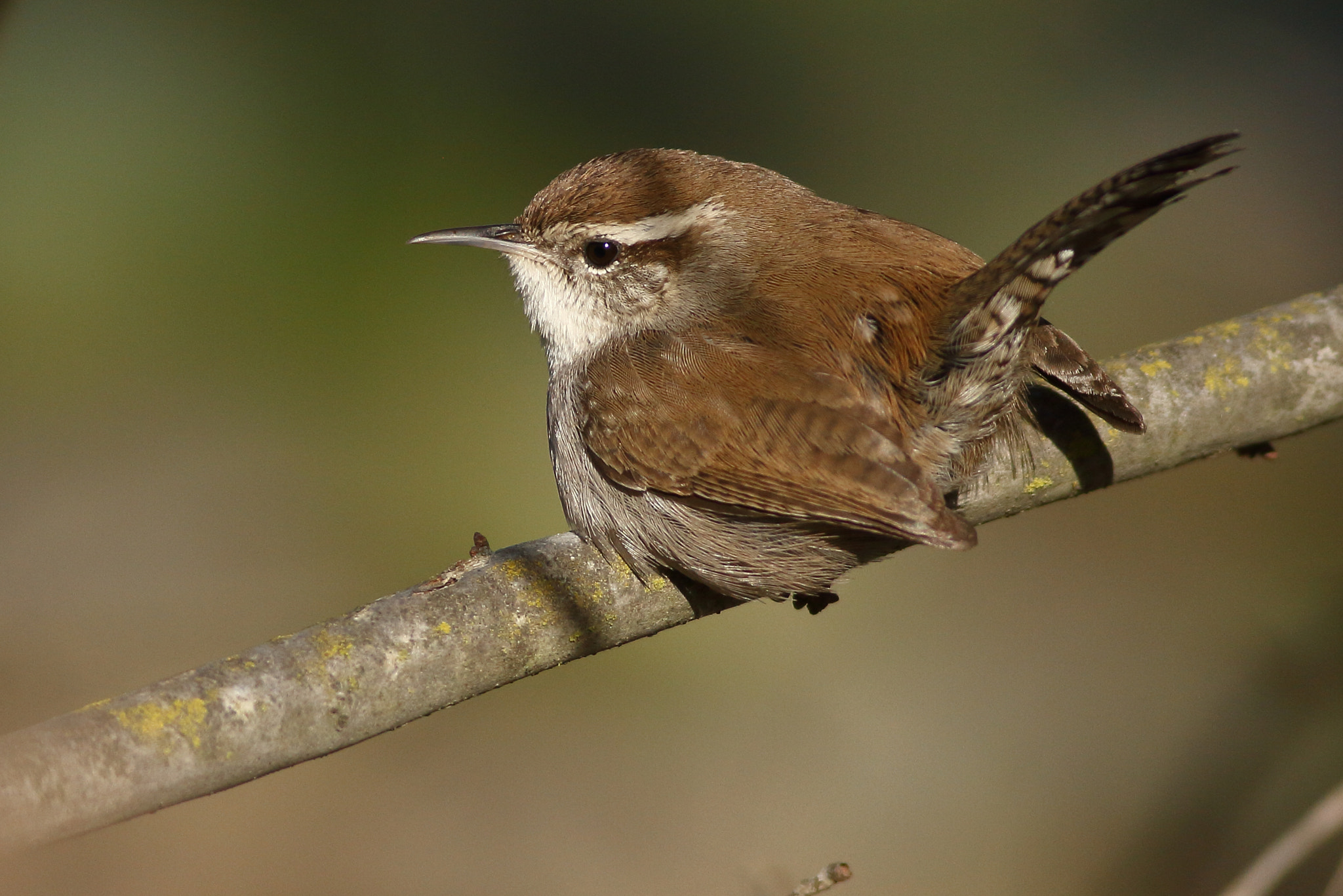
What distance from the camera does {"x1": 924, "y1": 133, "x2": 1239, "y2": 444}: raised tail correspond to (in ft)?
7.27

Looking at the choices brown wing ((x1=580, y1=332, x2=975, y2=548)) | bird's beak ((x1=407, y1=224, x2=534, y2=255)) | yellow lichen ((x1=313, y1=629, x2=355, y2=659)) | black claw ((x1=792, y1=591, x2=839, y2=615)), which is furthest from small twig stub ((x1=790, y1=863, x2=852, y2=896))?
bird's beak ((x1=407, y1=224, x2=534, y2=255))

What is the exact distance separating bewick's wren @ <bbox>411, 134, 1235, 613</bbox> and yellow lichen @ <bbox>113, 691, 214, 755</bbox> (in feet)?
3.75

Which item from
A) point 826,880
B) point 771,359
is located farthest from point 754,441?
point 826,880

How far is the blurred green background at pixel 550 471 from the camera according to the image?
466 centimetres

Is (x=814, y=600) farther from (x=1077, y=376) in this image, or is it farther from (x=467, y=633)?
(x=467, y=633)

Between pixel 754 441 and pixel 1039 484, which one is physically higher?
pixel 754 441

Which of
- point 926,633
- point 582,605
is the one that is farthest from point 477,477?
point 582,605

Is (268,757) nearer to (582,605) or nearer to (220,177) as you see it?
(582,605)

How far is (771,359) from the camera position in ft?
8.80

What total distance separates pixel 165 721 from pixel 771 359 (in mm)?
1542

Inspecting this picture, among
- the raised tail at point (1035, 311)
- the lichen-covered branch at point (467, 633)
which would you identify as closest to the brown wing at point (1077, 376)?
the raised tail at point (1035, 311)

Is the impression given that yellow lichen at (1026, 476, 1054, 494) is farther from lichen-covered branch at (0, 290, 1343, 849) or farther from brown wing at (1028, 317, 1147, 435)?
brown wing at (1028, 317, 1147, 435)

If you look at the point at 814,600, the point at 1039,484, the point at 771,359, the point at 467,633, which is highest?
the point at 771,359

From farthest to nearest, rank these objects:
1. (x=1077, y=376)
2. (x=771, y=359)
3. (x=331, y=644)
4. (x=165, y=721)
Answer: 1. (x=1077, y=376)
2. (x=771, y=359)
3. (x=331, y=644)
4. (x=165, y=721)
